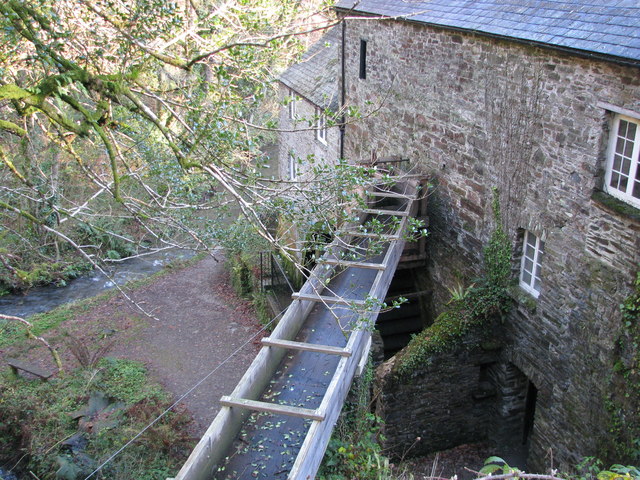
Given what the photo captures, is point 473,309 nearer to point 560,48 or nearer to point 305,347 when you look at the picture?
point 305,347

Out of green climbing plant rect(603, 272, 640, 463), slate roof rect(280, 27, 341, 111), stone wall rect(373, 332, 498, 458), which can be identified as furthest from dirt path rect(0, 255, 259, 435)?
green climbing plant rect(603, 272, 640, 463)

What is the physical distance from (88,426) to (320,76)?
1109cm

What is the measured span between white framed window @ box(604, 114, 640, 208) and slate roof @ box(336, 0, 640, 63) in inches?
34.1

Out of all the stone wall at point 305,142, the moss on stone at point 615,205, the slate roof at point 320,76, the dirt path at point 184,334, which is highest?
the slate roof at point 320,76

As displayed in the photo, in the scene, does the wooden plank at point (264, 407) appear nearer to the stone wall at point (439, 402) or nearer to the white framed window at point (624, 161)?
the stone wall at point (439, 402)

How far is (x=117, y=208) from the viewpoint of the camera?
19406 millimetres

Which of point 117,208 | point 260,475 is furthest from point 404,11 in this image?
point 117,208

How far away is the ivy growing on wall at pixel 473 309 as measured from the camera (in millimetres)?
8969

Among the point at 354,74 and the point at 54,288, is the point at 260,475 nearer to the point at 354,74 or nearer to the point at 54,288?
the point at 354,74

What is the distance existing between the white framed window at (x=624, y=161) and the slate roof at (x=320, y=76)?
8.55 metres

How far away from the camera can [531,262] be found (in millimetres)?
8875

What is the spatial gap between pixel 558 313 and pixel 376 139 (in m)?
6.22

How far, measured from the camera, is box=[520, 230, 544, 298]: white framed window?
8656 millimetres

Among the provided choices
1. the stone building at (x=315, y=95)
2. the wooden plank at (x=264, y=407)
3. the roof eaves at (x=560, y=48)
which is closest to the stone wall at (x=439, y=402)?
the wooden plank at (x=264, y=407)
